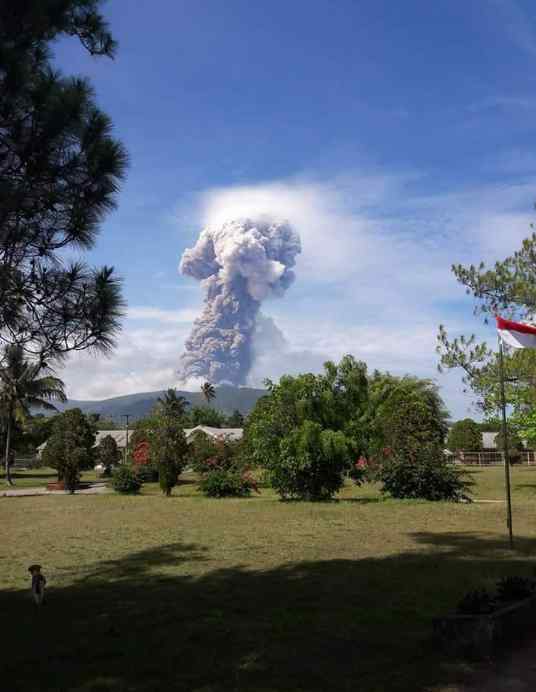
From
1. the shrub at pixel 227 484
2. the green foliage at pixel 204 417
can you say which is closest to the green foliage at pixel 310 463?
the shrub at pixel 227 484

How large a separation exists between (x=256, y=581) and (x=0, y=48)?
9.13 meters

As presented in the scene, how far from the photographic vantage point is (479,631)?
720cm

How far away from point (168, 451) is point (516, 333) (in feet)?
76.5

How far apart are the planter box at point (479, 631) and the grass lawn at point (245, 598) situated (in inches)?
11.5

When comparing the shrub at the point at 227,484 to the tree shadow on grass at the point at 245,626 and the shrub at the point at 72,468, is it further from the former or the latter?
the tree shadow on grass at the point at 245,626

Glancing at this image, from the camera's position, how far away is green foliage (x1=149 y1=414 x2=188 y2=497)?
33.5m

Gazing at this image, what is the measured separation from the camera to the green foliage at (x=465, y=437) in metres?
71.9

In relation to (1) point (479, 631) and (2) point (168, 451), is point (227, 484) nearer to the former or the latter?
(2) point (168, 451)

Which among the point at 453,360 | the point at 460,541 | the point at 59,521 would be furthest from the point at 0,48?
the point at 453,360

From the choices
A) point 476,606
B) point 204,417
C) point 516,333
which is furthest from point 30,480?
point 204,417

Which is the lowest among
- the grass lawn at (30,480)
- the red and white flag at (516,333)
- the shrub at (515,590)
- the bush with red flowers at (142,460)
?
the grass lawn at (30,480)

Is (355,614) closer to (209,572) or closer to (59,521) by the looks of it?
(209,572)

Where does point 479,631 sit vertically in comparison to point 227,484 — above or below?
above

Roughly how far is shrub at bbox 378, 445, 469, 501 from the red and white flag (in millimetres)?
13847
